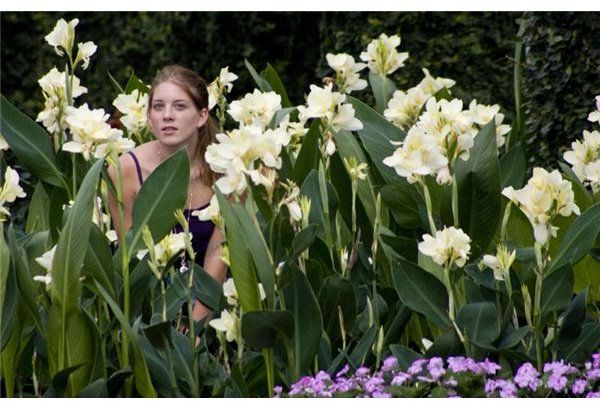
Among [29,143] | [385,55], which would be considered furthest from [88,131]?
[385,55]

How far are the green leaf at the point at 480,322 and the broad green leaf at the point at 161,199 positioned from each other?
68 centimetres

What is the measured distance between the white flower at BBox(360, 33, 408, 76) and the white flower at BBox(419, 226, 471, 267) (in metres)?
1.16

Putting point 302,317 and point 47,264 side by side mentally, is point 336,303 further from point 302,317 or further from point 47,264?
point 47,264

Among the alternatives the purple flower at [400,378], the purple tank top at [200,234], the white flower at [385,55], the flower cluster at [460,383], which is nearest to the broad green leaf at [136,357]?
the flower cluster at [460,383]

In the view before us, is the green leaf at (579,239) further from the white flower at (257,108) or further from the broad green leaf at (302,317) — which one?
the white flower at (257,108)

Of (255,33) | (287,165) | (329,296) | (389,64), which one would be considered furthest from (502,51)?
(329,296)

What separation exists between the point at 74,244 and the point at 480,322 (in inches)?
34.6

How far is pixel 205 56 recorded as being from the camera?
322 inches

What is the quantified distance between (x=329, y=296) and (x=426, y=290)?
0.74 feet

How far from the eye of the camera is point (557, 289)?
9.04ft

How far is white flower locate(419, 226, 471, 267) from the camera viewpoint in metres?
2.64

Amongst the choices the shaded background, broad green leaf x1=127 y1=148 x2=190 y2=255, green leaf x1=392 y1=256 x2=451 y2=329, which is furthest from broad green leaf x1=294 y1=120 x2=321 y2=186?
the shaded background

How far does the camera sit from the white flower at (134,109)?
3857 millimetres

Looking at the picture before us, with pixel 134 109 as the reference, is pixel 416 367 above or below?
below
